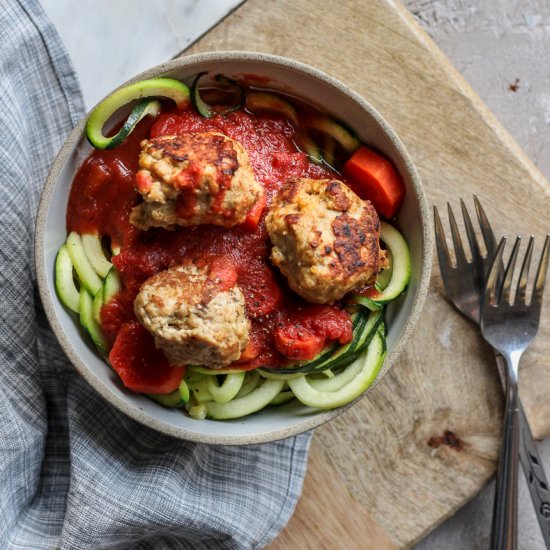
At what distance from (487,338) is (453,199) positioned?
2.78 feet

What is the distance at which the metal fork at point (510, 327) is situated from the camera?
164 inches

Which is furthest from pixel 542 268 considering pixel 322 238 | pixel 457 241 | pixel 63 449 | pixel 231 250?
pixel 63 449

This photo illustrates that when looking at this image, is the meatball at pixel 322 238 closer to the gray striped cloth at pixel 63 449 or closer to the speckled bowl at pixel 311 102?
the speckled bowl at pixel 311 102

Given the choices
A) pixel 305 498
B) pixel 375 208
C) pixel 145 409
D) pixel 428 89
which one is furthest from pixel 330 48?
pixel 305 498

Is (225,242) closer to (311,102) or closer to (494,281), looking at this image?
(311,102)

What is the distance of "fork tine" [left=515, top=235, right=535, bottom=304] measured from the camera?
4117mm

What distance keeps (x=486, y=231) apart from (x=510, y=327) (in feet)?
1.92

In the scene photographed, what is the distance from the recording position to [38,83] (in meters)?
4.17

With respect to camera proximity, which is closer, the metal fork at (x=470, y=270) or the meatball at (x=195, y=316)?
the meatball at (x=195, y=316)

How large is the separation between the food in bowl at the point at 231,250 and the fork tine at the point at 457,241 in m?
0.55

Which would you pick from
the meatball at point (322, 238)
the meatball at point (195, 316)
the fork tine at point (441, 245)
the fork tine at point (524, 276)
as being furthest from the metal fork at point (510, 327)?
the meatball at point (195, 316)

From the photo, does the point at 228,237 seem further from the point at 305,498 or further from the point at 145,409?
the point at 305,498

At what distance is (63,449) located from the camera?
4.25 m

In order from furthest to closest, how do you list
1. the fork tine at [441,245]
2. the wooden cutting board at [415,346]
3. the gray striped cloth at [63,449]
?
the wooden cutting board at [415,346]
the fork tine at [441,245]
the gray striped cloth at [63,449]
